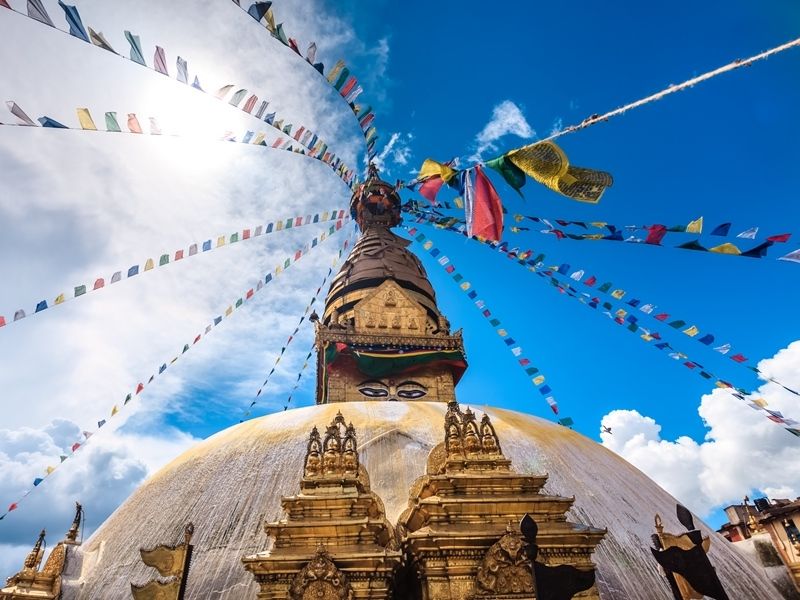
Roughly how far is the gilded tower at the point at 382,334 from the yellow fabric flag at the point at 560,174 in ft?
37.1

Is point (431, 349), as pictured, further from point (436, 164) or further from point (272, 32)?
point (272, 32)

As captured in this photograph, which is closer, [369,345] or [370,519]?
[370,519]

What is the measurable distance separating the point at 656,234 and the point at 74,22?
9.63 metres

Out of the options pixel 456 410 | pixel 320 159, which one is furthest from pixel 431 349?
pixel 456 410

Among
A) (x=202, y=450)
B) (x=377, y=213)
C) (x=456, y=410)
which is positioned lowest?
(x=456, y=410)

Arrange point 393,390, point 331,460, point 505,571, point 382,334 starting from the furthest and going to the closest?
1. point 382,334
2. point 393,390
3. point 331,460
4. point 505,571

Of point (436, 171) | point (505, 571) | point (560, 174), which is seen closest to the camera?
point (505, 571)

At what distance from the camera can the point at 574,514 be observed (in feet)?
25.6

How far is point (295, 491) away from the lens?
26.3 ft

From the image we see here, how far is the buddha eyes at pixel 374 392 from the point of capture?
17717 millimetres

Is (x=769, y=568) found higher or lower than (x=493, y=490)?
lower

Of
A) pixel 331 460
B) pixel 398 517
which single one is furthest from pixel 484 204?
pixel 398 517

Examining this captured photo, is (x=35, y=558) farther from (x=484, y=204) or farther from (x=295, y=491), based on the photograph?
(x=484, y=204)

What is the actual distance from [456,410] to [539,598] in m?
3.55
